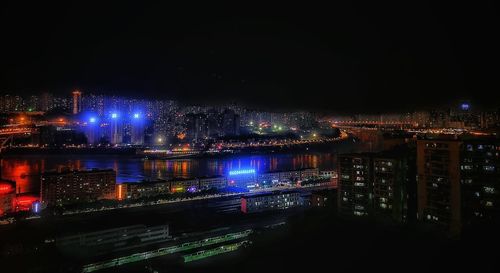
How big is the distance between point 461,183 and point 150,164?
884 centimetres

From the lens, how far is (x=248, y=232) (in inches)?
183

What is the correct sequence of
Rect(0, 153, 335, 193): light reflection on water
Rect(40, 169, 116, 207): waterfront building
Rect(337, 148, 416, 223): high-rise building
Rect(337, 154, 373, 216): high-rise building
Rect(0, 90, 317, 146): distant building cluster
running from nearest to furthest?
Rect(337, 148, 416, 223): high-rise building → Rect(337, 154, 373, 216): high-rise building → Rect(40, 169, 116, 207): waterfront building → Rect(0, 153, 335, 193): light reflection on water → Rect(0, 90, 317, 146): distant building cluster

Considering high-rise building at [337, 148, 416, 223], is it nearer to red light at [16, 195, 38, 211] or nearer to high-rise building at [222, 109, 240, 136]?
red light at [16, 195, 38, 211]

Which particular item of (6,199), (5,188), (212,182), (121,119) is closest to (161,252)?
(6,199)

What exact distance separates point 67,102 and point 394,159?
20.0 meters

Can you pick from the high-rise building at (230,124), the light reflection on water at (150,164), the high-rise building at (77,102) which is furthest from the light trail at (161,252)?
the high-rise building at (77,102)

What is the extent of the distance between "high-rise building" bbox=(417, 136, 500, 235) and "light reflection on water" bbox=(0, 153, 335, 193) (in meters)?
5.84

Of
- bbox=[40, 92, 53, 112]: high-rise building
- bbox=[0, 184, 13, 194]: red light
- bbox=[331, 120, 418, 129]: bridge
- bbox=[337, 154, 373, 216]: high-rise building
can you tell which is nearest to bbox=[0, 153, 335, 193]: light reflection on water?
bbox=[0, 184, 13, 194]: red light

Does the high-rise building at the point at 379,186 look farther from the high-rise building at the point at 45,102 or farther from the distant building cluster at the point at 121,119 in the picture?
the high-rise building at the point at 45,102

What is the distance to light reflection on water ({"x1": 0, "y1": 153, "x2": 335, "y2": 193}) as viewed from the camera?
9117mm

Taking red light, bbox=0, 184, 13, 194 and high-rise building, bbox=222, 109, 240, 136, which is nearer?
red light, bbox=0, 184, 13, 194

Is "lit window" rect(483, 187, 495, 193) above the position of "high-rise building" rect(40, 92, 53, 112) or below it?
below

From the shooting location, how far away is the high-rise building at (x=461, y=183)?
Answer: 372 cm

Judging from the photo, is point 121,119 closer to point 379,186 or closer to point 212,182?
point 212,182
